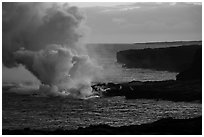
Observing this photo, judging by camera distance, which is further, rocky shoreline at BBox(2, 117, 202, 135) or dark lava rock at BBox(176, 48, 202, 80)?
dark lava rock at BBox(176, 48, 202, 80)

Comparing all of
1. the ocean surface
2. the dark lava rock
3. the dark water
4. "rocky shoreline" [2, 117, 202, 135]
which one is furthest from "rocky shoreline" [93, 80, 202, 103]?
"rocky shoreline" [2, 117, 202, 135]

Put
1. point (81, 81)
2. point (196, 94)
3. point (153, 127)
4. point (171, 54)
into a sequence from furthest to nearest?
point (171, 54) → point (81, 81) → point (196, 94) → point (153, 127)

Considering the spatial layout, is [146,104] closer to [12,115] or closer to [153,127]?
[12,115]

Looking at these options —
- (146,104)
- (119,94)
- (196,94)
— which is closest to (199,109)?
(146,104)

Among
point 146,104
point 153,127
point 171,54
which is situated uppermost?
point 153,127

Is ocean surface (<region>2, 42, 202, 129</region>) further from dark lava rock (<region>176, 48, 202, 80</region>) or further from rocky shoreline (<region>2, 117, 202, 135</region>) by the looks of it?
dark lava rock (<region>176, 48, 202, 80</region>)

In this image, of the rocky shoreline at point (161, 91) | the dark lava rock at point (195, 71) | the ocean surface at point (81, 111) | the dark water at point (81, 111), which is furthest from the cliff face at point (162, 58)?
the dark water at point (81, 111)

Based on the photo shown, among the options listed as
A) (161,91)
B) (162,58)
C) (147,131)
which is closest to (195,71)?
(161,91)

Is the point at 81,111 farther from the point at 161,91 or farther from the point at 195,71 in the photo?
the point at 195,71
